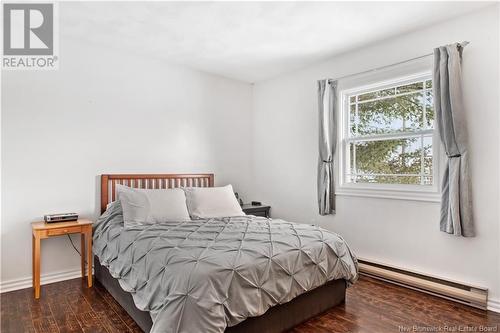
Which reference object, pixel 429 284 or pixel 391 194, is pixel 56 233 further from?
pixel 429 284

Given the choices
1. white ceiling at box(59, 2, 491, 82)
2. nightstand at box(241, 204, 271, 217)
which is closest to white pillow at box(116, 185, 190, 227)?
nightstand at box(241, 204, 271, 217)

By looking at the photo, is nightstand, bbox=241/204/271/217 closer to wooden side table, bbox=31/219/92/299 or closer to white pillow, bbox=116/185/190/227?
white pillow, bbox=116/185/190/227

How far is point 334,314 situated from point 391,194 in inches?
59.2

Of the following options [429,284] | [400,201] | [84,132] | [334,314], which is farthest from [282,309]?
[84,132]

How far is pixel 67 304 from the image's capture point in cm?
261

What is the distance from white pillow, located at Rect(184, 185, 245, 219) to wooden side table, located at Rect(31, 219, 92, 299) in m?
1.07

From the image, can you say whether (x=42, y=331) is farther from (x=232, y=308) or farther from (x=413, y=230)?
(x=413, y=230)

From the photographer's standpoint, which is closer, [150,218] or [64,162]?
[150,218]

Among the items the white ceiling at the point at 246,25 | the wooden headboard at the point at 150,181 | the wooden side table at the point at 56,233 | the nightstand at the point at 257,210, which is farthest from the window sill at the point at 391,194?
the wooden side table at the point at 56,233

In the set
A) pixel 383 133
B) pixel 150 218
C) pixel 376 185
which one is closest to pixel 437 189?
pixel 376 185

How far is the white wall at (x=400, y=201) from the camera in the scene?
2631 millimetres

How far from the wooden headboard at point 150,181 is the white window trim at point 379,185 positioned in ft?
6.27

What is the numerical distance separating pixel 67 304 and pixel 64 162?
1.48 meters

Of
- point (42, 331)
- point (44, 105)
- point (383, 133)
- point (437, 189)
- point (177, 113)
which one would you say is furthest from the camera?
point (177, 113)
